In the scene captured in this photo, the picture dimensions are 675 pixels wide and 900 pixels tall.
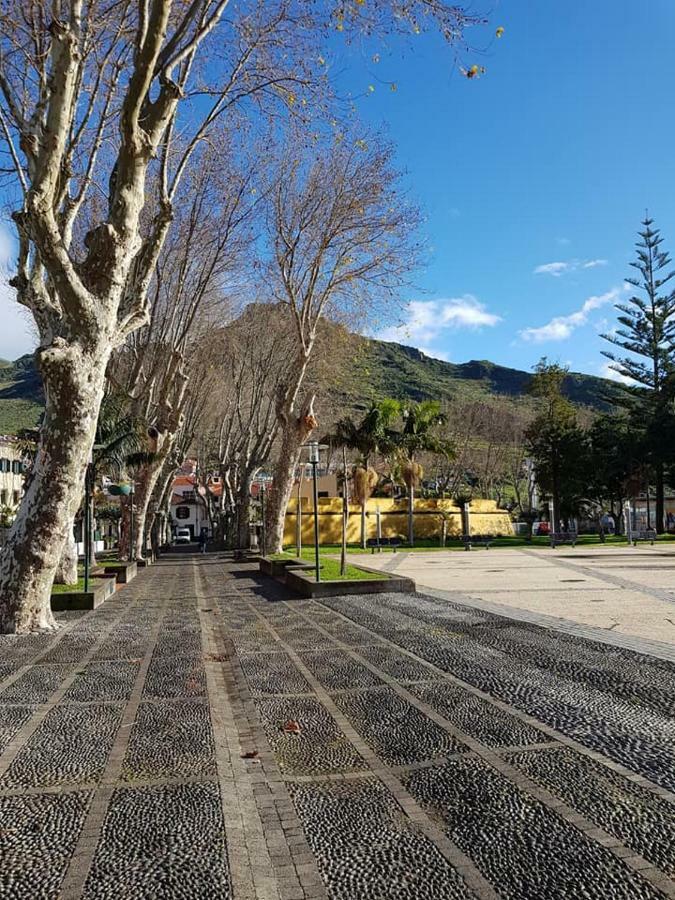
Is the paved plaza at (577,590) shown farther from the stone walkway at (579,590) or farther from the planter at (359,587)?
the planter at (359,587)

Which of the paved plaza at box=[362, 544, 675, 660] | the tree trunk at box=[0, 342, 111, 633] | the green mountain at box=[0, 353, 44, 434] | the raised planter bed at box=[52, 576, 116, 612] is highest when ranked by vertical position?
the green mountain at box=[0, 353, 44, 434]

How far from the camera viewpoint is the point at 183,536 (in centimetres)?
8125

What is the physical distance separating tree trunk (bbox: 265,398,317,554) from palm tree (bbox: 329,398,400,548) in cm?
790

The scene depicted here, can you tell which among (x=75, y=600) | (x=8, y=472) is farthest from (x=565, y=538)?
(x=8, y=472)

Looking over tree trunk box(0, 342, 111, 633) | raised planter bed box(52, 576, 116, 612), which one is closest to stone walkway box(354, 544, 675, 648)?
raised planter bed box(52, 576, 116, 612)

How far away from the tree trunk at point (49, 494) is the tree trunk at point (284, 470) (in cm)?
1473

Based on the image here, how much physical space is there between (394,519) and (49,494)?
35.8 m

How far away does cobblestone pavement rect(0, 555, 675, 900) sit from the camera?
9.49ft

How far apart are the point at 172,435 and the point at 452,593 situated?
15333 millimetres

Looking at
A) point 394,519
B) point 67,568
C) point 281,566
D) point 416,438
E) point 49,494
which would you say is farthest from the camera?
point 394,519

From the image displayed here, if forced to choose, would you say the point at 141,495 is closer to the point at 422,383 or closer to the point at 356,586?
the point at 356,586

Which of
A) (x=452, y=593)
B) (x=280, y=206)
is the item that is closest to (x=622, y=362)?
(x=280, y=206)

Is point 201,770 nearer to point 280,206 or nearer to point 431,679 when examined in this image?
point 431,679

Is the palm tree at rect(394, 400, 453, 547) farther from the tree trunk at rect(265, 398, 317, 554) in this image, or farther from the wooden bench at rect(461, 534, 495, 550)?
the tree trunk at rect(265, 398, 317, 554)
